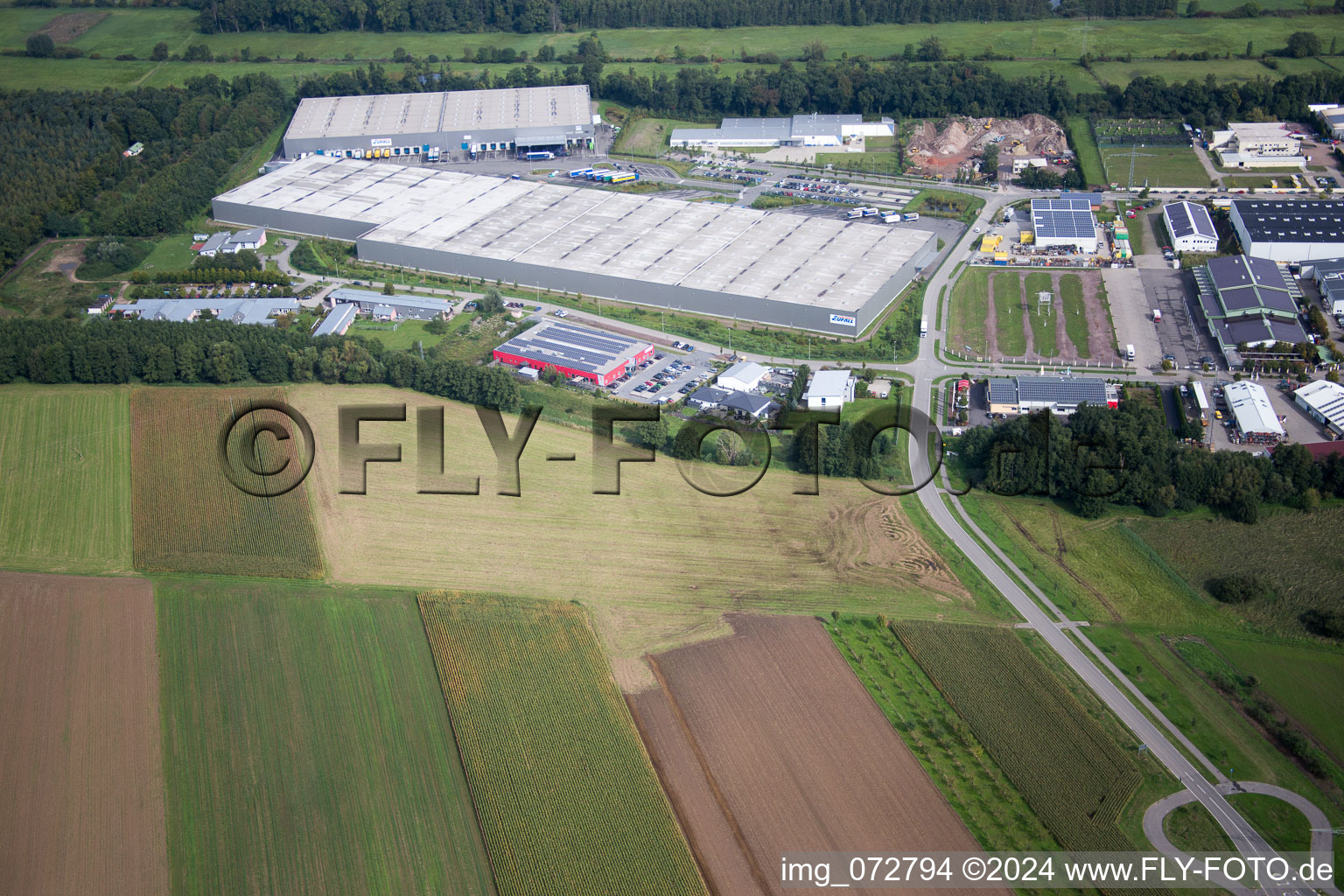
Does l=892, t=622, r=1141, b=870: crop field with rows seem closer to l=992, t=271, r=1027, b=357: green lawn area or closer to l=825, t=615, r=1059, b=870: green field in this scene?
l=825, t=615, r=1059, b=870: green field

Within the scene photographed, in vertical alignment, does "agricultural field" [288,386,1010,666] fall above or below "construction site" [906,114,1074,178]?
below

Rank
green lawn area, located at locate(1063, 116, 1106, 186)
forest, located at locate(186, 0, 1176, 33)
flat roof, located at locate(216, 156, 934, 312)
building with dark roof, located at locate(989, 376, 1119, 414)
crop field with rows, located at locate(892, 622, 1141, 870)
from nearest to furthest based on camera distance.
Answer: crop field with rows, located at locate(892, 622, 1141, 870)
building with dark roof, located at locate(989, 376, 1119, 414)
flat roof, located at locate(216, 156, 934, 312)
green lawn area, located at locate(1063, 116, 1106, 186)
forest, located at locate(186, 0, 1176, 33)

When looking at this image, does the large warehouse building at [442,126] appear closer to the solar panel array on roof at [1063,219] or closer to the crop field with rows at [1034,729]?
the solar panel array on roof at [1063,219]

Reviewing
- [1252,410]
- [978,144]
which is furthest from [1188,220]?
[1252,410]

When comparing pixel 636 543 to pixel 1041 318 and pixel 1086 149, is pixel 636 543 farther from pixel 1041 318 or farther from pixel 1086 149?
pixel 1086 149

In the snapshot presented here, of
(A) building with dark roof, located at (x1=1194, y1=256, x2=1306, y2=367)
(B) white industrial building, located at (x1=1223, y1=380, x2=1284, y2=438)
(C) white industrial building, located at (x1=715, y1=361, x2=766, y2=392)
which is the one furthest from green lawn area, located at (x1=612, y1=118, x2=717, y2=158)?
(B) white industrial building, located at (x1=1223, y1=380, x2=1284, y2=438)

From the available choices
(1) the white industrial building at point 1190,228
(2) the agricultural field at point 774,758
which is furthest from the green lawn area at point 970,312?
(2) the agricultural field at point 774,758
